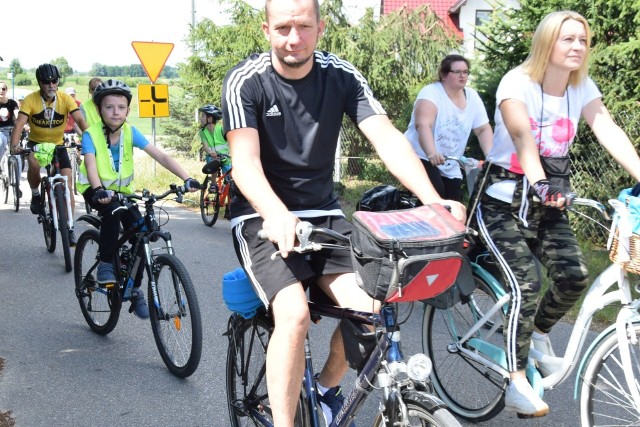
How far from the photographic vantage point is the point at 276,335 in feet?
10.2

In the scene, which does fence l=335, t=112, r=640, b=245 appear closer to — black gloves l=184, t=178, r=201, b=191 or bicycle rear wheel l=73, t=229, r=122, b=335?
black gloves l=184, t=178, r=201, b=191

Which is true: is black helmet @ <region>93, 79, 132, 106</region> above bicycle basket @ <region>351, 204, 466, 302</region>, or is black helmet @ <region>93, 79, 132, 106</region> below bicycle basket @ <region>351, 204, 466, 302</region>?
above

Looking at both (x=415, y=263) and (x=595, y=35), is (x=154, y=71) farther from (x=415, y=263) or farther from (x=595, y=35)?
(x=415, y=263)

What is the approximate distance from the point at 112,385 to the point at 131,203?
4.39ft

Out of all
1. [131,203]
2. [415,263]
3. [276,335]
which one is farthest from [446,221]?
[131,203]

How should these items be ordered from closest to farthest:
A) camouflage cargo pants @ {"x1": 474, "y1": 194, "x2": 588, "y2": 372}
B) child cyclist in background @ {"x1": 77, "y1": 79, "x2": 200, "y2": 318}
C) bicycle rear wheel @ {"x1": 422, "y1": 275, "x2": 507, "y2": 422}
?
camouflage cargo pants @ {"x1": 474, "y1": 194, "x2": 588, "y2": 372} < bicycle rear wheel @ {"x1": 422, "y1": 275, "x2": 507, "y2": 422} < child cyclist in background @ {"x1": 77, "y1": 79, "x2": 200, "y2": 318}

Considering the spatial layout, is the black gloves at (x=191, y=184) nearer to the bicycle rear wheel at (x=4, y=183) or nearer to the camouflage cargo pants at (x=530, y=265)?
the camouflage cargo pants at (x=530, y=265)

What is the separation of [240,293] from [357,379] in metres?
0.74

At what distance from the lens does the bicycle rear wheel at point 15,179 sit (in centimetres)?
1279

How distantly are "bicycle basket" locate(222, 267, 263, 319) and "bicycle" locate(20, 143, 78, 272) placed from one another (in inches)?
205

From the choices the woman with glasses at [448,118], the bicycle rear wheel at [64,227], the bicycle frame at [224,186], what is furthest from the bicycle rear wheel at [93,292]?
the bicycle frame at [224,186]

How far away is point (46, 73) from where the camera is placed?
30.5ft

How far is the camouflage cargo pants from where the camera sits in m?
3.95

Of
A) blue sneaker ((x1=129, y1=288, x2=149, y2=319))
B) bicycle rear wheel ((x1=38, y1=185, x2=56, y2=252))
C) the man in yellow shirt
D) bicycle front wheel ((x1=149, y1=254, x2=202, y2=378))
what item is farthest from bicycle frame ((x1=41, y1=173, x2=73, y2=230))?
bicycle front wheel ((x1=149, y1=254, x2=202, y2=378))
